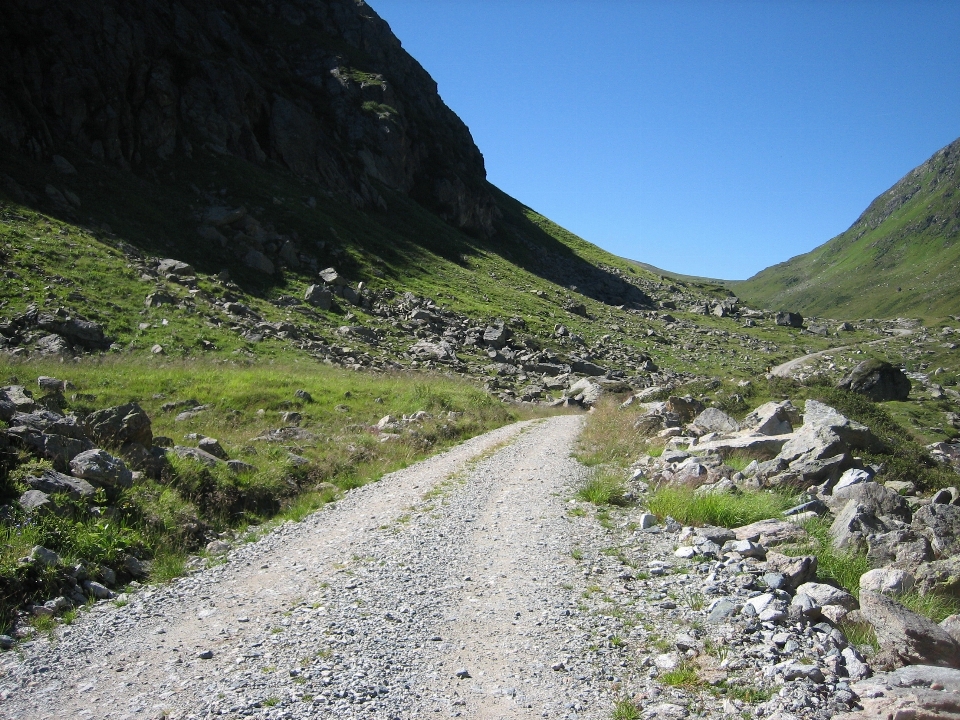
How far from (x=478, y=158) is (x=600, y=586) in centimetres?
10911

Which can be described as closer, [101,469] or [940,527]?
[940,527]

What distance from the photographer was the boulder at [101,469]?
10750 millimetres

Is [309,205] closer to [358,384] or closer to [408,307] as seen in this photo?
[408,307]

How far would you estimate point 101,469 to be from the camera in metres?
10.9

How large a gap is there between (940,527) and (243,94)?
67.5 metres

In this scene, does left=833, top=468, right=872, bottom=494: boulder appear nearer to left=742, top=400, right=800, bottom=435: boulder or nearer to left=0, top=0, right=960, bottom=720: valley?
left=0, top=0, right=960, bottom=720: valley

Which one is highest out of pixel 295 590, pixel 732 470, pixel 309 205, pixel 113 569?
pixel 309 205

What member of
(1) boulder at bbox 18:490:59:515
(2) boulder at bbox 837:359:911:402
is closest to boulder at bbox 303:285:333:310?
(2) boulder at bbox 837:359:911:402

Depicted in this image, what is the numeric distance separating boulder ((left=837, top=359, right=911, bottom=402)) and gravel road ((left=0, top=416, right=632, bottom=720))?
2711 centimetres

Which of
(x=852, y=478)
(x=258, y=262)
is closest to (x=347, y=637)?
(x=852, y=478)

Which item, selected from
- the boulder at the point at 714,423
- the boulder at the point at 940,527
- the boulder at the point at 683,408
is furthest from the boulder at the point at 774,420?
the boulder at the point at 940,527

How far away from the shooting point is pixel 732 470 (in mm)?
Answer: 14125

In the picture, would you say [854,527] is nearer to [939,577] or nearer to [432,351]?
[939,577]

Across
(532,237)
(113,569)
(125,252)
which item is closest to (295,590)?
(113,569)
